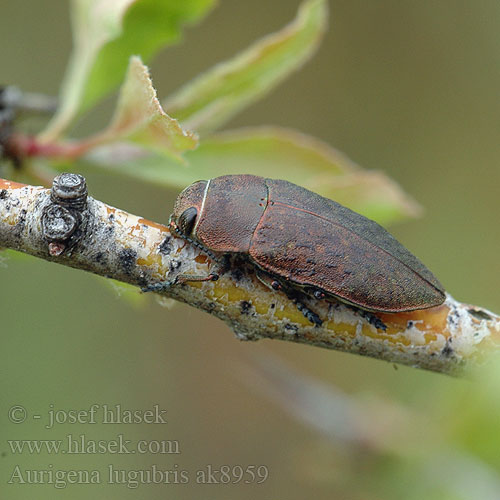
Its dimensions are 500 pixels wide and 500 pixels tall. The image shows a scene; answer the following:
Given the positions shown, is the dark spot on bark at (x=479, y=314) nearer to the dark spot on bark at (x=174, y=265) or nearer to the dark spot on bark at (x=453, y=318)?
the dark spot on bark at (x=453, y=318)

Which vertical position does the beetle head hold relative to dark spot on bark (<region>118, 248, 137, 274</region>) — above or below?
above

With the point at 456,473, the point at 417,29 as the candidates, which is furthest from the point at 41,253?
the point at 417,29

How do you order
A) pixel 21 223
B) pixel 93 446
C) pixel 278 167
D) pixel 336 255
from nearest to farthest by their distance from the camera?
pixel 21 223 → pixel 336 255 → pixel 278 167 → pixel 93 446

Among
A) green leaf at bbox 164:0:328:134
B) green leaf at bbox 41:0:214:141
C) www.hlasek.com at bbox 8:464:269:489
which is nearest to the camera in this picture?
green leaf at bbox 41:0:214:141

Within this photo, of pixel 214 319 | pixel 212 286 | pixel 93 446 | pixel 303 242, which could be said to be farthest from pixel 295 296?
pixel 214 319

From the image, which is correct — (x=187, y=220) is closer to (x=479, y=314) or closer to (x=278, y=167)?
(x=278, y=167)

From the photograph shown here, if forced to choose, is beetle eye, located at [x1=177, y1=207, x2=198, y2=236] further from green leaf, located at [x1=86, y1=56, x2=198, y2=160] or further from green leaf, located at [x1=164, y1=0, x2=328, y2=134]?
green leaf, located at [x1=164, y1=0, x2=328, y2=134]

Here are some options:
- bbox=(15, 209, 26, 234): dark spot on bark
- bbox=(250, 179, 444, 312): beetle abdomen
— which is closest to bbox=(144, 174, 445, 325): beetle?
bbox=(250, 179, 444, 312): beetle abdomen
